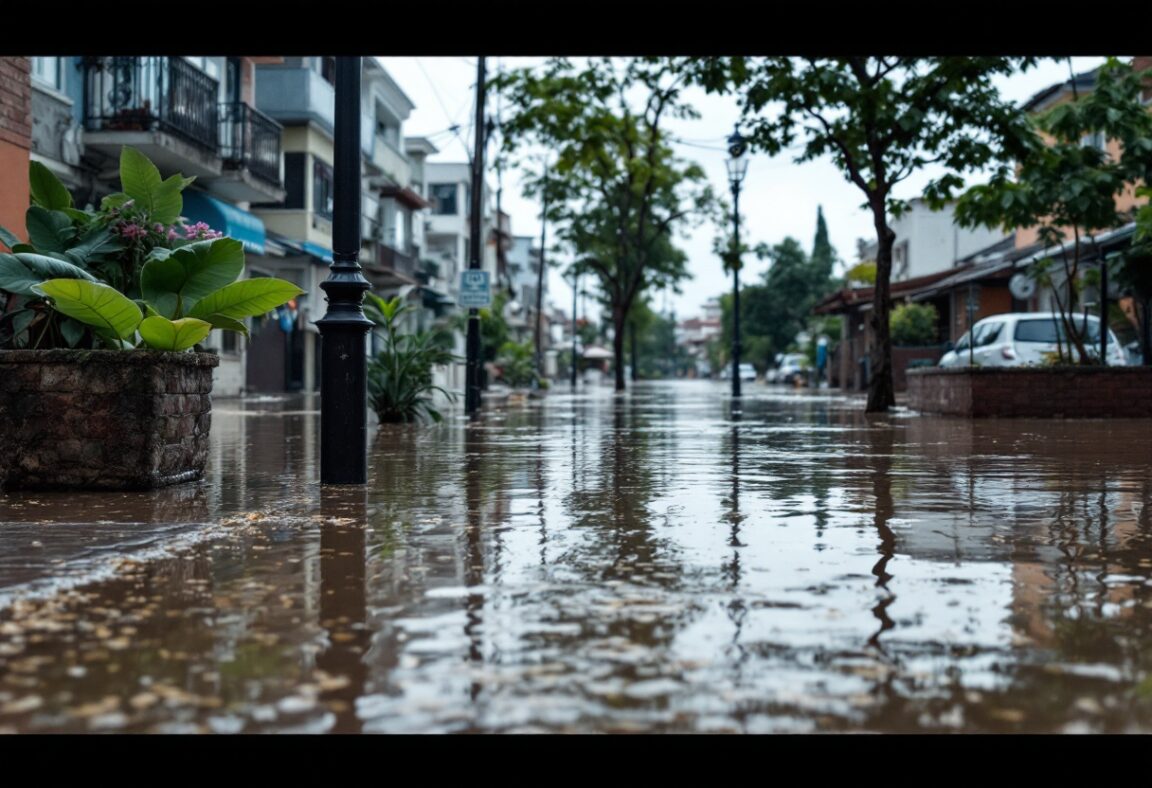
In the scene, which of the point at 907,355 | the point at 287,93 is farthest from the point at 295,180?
the point at 907,355

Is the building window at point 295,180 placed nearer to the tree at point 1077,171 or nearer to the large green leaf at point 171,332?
the tree at point 1077,171

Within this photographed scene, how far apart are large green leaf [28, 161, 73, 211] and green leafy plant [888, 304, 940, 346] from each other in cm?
3356

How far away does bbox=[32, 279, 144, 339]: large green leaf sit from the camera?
6.72 m

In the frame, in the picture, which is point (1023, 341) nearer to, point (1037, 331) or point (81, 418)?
point (1037, 331)

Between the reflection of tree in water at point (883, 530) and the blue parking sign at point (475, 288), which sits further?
the blue parking sign at point (475, 288)

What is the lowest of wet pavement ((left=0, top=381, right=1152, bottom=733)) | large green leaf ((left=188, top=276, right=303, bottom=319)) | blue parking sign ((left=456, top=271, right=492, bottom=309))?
wet pavement ((left=0, top=381, right=1152, bottom=733))

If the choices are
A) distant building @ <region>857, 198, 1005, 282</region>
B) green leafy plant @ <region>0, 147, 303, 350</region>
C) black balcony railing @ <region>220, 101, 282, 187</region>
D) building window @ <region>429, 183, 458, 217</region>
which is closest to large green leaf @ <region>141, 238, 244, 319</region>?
green leafy plant @ <region>0, 147, 303, 350</region>

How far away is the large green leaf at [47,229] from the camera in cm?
738

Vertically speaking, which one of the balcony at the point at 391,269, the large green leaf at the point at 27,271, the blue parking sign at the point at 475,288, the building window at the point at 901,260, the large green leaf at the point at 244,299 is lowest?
the large green leaf at the point at 244,299

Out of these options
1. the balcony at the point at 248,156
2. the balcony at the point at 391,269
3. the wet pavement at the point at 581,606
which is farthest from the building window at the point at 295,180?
the wet pavement at the point at 581,606

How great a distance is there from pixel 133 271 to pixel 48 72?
1382cm

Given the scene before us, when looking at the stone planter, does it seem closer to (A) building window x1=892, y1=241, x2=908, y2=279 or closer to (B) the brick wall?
(B) the brick wall
